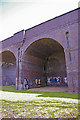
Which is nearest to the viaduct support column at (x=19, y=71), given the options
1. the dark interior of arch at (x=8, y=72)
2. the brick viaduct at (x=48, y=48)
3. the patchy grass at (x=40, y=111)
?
the brick viaduct at (x=48, y=48)

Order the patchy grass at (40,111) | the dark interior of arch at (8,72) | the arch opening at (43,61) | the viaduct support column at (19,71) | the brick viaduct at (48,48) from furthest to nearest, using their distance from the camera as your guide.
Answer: the dark interior of arch at (8,72), the arch opening at (43,61), the viaduct support column at (19,71), the brick viaduct at (48,48), the patchy grass at (40,111)

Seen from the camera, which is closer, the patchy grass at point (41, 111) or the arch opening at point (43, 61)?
the patchy grass at point (41, 111)

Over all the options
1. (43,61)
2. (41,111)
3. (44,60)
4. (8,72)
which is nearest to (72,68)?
(41,111)

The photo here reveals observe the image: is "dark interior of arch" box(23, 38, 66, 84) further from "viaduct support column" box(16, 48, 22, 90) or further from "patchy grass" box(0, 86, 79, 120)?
"patchy grass" box(0, 86, 79, 120)

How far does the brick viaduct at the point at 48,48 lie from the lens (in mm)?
10555

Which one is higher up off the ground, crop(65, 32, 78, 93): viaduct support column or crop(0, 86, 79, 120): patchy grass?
crop(65, 32, 78, 93): viaduct support column

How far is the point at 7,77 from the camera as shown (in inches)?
1078

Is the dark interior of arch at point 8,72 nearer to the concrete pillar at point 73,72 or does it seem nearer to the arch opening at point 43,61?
the arch opening at point 43,61

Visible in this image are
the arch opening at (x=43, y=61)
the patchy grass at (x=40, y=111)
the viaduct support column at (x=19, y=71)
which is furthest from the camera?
the arch opening at (x=43, y=61)

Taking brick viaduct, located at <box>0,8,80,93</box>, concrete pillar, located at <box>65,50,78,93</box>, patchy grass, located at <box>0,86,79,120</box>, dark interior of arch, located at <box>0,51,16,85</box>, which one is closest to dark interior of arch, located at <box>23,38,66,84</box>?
brick viaduct, located at <box>0,8,80,93</box>

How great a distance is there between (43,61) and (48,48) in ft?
13.6

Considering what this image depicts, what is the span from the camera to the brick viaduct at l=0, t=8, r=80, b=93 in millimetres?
10555

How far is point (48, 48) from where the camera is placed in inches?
663

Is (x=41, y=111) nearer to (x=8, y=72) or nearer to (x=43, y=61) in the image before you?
(x=43, y=61)
